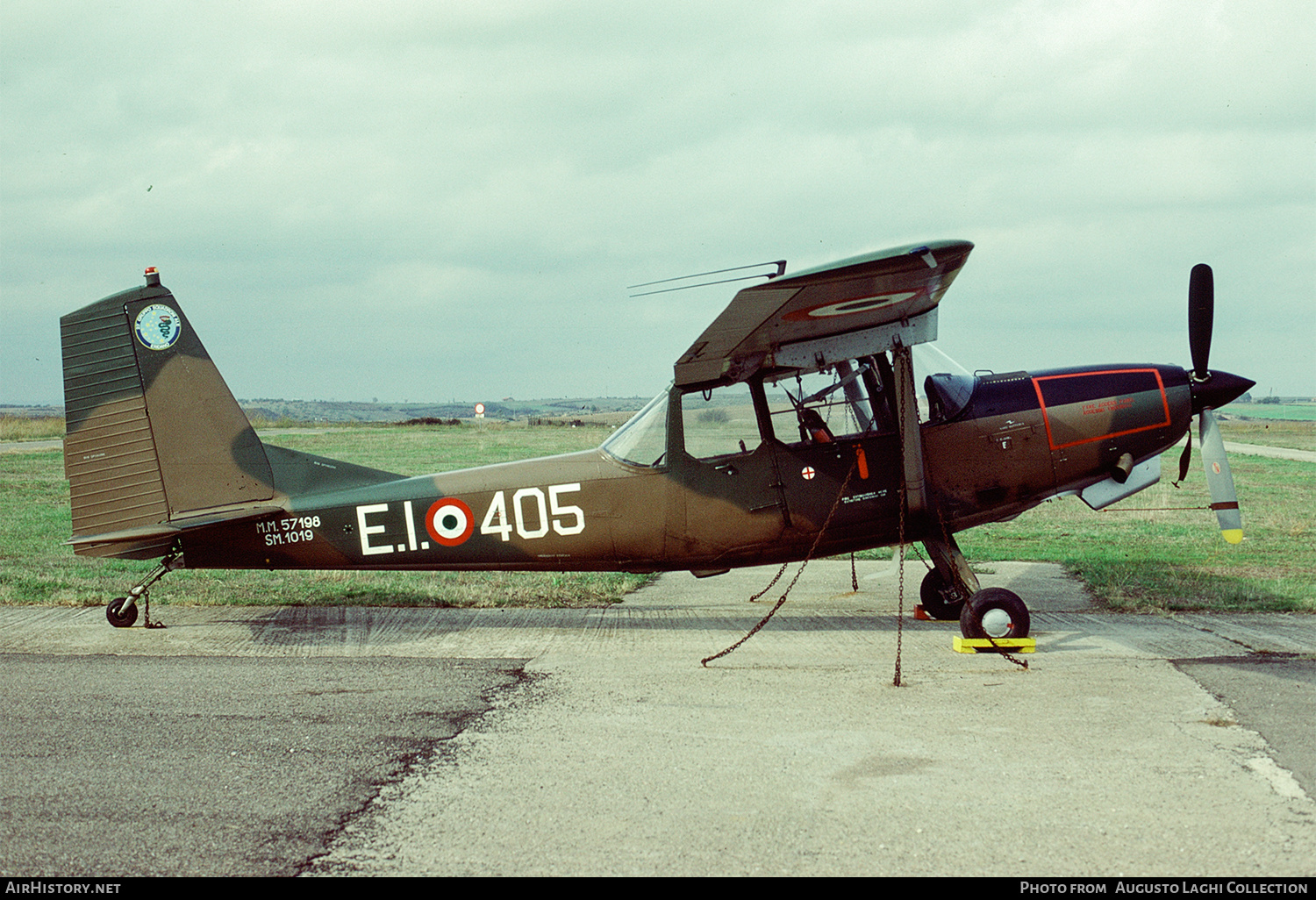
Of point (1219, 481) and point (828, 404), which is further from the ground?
point (828, 404)

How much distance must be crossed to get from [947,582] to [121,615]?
7.39 meters

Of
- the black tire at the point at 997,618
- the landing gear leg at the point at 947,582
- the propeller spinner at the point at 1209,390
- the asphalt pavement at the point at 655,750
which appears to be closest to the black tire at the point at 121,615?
the asphalt pavement at the point at 655,750

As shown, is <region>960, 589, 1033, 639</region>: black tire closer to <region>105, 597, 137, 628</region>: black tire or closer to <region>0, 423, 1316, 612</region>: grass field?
<region>0, 423, 1316, 612</region>: grass field

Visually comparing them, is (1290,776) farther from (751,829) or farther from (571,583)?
(571,583)

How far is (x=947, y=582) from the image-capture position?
9312 mm

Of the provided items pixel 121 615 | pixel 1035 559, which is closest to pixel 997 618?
pixel 1035 559

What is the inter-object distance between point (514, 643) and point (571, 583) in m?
3.09

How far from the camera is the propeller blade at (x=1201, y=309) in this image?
8430 millimetres

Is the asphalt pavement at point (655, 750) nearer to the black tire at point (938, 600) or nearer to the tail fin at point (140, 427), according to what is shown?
the black tire at point (938, 600)

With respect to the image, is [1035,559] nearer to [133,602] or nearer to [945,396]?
[945,396]

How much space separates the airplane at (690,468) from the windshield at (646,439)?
0.02 m

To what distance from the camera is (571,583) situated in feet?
37.7
